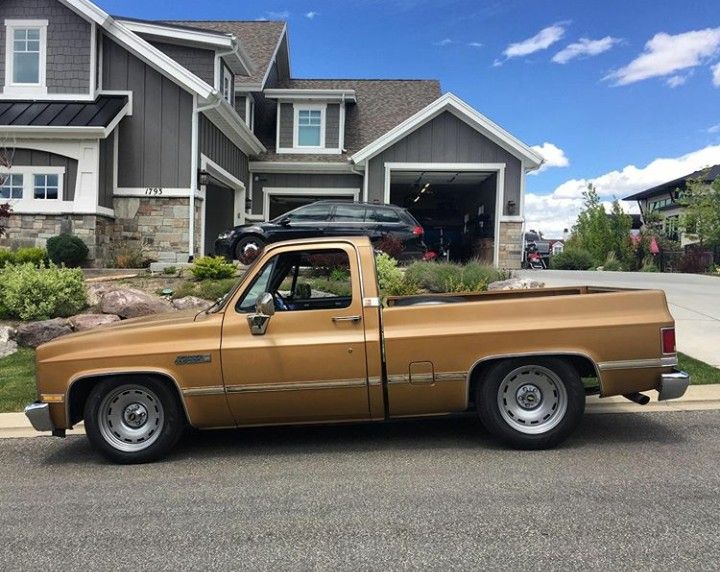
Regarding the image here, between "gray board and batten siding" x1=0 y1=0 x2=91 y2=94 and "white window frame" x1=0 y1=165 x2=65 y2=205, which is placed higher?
"gray board and batten siding" x1=0 y1=0 x2=91 y2=94

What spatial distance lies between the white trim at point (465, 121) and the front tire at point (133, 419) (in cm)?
1573

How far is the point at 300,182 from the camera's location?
21.7m

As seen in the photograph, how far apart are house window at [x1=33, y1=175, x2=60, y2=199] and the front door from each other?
1201 centimetres

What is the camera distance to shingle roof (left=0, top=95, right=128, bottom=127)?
14.6 m

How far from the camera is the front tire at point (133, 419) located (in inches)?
194

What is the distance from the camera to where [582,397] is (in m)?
4.91

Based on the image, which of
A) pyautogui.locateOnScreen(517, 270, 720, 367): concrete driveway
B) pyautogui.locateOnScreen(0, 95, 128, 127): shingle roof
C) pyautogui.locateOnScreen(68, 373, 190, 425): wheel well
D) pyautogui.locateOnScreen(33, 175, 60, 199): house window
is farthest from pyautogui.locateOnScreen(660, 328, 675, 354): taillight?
pyautogui.locateOnScreen(33, 175, 60, 199): house window

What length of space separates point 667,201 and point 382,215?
4302cm

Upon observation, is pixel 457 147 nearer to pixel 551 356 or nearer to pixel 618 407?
pixel 618 407

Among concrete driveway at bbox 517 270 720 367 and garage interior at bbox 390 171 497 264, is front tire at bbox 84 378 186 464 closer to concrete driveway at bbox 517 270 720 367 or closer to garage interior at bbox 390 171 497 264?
concrete driveway at bbox 517 270 720 367

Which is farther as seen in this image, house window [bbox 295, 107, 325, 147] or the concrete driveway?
house window [bbox 295, 107, 325, 147]

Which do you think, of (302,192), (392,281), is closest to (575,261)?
(302,192)

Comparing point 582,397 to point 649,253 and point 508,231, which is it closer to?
point 508,231

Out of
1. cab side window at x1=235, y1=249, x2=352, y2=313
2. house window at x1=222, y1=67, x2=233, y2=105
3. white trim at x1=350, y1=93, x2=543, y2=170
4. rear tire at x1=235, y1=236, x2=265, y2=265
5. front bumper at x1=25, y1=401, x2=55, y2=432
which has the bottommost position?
front bumper at x1=25, y1=401, x2=55, y2=432
